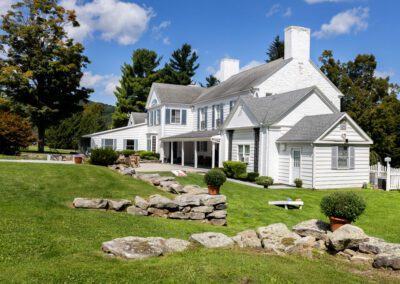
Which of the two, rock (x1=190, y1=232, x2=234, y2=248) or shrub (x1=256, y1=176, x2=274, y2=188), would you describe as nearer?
rock (x1=190, y1=232, x2=234, y2=248)

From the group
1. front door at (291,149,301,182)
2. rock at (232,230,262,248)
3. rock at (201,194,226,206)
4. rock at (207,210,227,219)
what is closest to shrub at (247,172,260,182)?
front door at (291,149,301,182)

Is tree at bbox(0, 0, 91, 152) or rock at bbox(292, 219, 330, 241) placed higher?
tree at bbox(0, 0, 91, 152)

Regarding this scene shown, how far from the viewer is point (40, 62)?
34.2 metres

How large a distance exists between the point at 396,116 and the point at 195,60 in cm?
3885

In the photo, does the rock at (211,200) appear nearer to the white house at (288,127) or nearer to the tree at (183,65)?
the white house at (288,127)

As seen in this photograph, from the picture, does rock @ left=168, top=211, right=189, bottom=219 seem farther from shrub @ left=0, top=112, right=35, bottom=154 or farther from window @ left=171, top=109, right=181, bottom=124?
window @ left=171, top=109, right=181, bottom=124

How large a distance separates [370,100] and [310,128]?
874 inches

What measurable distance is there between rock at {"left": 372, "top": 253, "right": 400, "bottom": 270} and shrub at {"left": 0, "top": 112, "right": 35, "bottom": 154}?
2708cm

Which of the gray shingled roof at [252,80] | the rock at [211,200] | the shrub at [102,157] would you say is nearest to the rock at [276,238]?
the rock at [211,200]

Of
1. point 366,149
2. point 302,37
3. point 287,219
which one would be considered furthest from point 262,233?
point 302,37

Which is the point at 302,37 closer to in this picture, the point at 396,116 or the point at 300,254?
the point at 396,116

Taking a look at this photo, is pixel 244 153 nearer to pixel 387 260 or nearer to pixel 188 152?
pixel 188 152

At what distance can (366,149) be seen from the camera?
69.9 feet

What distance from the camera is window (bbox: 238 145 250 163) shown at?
78.6 ft
